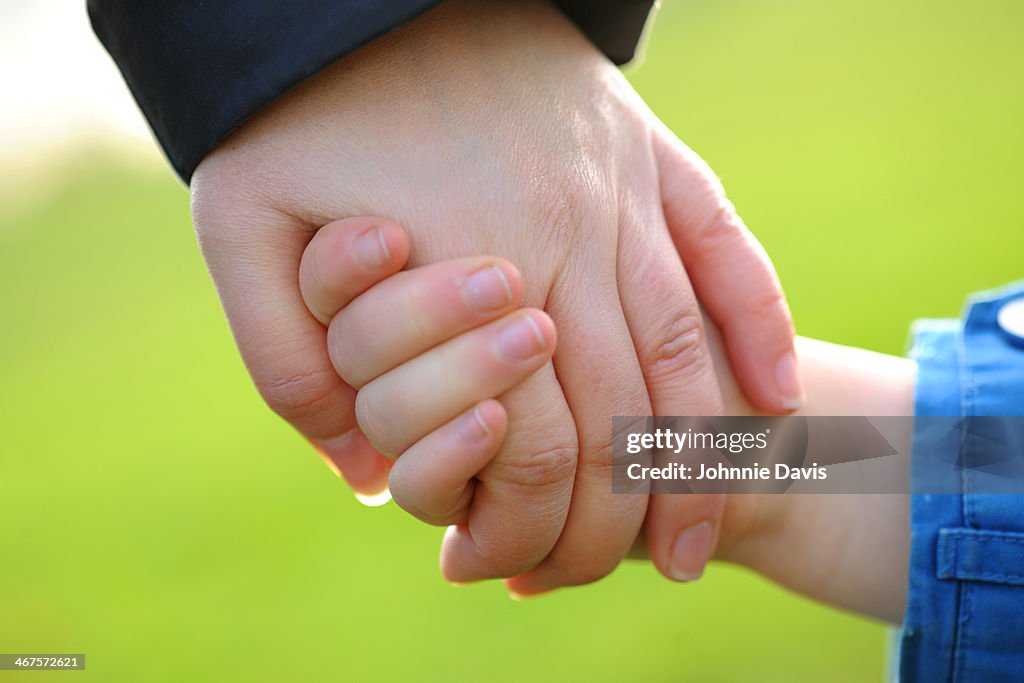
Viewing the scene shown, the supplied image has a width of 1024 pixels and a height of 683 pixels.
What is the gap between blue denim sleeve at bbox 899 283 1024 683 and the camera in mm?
719

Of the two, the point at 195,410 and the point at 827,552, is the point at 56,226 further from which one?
the point at 827,552

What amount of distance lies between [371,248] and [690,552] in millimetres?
388

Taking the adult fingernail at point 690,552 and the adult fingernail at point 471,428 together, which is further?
the adult fingernail at point 690,552

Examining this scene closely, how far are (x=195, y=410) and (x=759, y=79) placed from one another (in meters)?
2.50

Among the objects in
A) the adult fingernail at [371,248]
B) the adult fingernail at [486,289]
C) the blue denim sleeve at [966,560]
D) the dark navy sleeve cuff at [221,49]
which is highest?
the dark navy sleeve cuff at [221,49]

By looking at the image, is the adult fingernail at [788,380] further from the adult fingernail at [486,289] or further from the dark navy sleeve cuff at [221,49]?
the dark navy sleeve cuff at [221,49]

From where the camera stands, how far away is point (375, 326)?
2.06ft

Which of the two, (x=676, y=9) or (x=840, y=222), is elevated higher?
(x=676, y=9)

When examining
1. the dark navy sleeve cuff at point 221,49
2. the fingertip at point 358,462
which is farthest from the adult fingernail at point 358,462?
the dark navy sleeve cuff at point 221,49

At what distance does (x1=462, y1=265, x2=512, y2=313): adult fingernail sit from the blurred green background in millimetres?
959

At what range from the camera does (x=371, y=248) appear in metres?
0.61

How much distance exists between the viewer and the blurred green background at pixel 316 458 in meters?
1.52

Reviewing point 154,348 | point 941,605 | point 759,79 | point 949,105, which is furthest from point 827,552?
point 759,79

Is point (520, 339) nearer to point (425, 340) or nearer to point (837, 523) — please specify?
point (425, 340)
